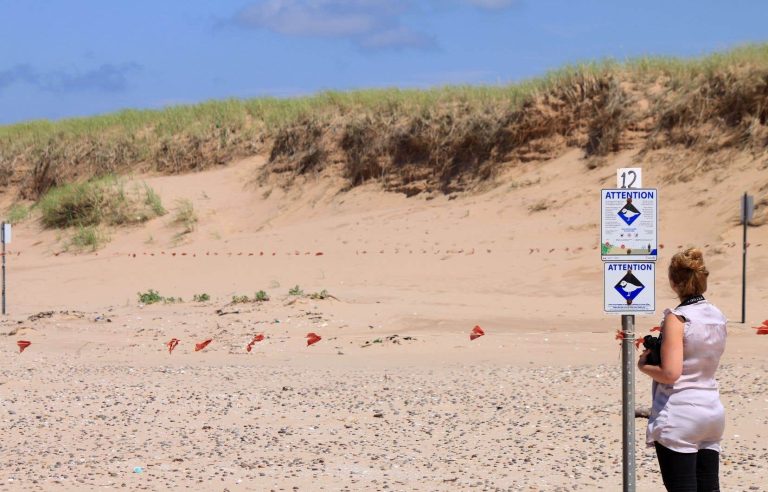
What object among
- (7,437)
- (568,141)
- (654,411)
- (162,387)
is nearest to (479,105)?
(568,141)

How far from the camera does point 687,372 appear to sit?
15.5 feet

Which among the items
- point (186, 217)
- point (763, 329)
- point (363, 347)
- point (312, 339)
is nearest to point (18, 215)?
point (186, 217)

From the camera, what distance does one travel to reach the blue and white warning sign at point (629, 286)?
16.0ft

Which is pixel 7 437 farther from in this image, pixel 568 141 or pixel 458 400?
pixel 568 141

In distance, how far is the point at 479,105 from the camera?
25641 mm

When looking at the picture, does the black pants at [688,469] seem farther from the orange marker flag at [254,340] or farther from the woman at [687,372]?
the orange marker flag at [254,340]

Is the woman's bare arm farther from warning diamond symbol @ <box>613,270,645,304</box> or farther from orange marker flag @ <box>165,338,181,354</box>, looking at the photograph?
orange marker flag @ <box>165,338,181,354</box>

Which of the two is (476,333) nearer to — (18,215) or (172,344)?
(172,344)

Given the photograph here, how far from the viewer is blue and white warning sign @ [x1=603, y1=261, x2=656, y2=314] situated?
16.0 feet

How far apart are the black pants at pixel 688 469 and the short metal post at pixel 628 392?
0.71ft

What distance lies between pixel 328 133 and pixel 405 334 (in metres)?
15.4

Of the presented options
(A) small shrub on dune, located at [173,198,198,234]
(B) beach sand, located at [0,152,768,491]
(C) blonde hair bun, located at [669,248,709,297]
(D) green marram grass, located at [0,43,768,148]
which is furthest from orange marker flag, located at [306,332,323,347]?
(A) small shrub on dune, located at [173,198,198,234]

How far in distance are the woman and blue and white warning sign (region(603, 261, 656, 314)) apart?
0.44ft

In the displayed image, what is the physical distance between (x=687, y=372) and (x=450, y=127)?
824 inches
